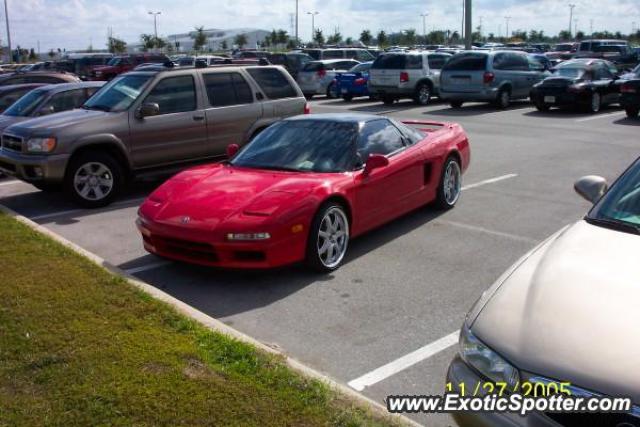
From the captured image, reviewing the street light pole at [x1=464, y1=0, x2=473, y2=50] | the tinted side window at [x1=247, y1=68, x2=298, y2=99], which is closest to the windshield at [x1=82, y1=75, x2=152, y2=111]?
the tinted side window at [x1=247, y1=68, x2=298, y2=99]

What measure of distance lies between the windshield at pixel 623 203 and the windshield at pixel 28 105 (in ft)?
33.2

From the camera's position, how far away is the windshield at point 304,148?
22.1 feet

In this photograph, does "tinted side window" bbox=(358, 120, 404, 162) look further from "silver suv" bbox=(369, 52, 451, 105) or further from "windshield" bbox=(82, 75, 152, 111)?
"silver suv" bbox=(369, 52, 451, 105)

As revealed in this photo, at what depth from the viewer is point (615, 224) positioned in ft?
12.6

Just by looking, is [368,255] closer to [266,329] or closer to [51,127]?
[266,329]

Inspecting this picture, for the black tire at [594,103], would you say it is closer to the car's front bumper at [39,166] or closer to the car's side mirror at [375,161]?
the car's side mirror at [375,161]

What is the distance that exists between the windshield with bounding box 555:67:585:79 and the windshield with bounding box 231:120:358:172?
1456 cm

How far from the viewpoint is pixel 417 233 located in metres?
7.48

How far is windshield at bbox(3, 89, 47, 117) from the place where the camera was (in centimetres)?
1155

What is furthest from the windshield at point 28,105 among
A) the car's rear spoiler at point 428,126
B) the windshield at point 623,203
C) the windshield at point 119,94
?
the windshield at point 623,203

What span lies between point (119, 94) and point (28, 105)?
2809 mm

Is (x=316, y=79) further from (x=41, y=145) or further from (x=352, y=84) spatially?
(x=41, y=145)

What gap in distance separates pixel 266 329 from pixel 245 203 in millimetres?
1330

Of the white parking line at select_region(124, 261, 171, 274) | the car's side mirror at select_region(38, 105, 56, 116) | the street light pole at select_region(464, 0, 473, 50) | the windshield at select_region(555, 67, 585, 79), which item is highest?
the street light pole at select_region(464, 0, 473, 50)
